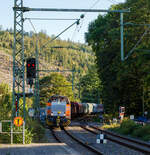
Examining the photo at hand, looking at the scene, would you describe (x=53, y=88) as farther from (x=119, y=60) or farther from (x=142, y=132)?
(x=142, y=132)

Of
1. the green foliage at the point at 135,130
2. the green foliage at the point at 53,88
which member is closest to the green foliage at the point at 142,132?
the green foliage at the point at 135,130

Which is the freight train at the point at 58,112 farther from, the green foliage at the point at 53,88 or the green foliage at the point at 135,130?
the green foliage at the point at 53,88

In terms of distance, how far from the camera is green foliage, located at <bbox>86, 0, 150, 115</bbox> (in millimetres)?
39031

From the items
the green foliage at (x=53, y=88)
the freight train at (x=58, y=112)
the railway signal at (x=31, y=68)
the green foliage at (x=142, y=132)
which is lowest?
the green foliage at (x=142, y=132)

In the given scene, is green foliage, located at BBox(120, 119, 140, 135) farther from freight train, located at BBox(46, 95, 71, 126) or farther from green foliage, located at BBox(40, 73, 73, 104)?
green foliage, located at BBox(40, 73, 73, 104)

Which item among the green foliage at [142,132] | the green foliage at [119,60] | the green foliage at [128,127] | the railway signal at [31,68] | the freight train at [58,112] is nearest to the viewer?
the railway signal at [31,68]

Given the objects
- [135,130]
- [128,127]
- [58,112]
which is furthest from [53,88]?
[135,130]

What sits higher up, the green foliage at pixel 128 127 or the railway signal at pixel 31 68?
the railway signal at pixel 31 68

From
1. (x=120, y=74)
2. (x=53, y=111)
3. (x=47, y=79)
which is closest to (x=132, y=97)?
(x=120, y=74)

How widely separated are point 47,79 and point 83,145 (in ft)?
295

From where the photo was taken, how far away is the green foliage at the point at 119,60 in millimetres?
39031

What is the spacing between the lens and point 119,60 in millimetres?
41656

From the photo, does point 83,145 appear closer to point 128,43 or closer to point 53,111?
point 53,111

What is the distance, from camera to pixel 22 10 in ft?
69.3
